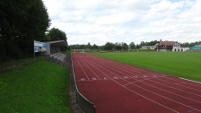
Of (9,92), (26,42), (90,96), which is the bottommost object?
(90,96)

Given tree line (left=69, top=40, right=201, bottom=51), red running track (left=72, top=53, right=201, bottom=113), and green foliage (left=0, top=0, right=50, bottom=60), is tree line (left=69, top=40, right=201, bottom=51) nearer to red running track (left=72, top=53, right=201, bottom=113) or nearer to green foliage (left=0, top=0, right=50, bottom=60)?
green foliage (left=0, top=0, right=50, bottom=60)

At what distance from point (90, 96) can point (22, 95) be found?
3882 millimetres

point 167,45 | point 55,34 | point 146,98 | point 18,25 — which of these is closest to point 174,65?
point 146,98

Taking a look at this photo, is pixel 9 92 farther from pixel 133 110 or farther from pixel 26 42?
pixel 26 42

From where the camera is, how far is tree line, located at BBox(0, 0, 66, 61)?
45.1ft

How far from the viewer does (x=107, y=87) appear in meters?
13.2

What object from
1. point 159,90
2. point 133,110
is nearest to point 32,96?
point 133,110

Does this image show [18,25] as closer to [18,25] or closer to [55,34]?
[18,25]

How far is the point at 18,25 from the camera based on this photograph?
19438 millimetres

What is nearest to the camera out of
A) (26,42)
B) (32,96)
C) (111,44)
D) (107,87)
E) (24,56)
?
(32,96)

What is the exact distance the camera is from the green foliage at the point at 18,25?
45.1ft

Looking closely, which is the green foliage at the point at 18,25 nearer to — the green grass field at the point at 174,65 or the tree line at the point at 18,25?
the tree line at the point at 18,25

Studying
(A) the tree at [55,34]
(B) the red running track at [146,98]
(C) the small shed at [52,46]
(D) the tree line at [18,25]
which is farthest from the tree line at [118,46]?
(B) the red running track at [146,98]

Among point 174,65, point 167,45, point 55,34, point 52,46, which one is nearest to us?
point 174,65
